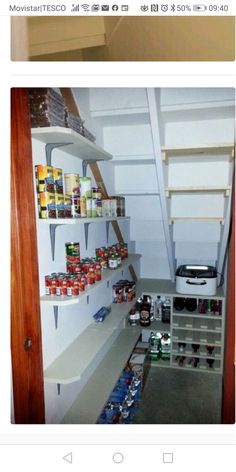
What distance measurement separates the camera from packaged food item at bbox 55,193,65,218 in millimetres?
Answer: 903

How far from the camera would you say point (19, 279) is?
76 cm

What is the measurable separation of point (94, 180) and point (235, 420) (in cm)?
122

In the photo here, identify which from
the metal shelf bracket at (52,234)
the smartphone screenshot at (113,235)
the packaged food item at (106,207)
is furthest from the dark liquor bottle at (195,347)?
Answer: the metal shelf bracket at (52,234)

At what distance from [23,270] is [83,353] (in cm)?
54

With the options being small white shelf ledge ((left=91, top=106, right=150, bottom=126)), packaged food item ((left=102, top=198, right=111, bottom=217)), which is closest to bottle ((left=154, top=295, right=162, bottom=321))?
packaged food item ((left=102, top=198, right=111, bottom=217))

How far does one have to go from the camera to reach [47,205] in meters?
0.87

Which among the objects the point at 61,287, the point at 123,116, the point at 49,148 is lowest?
the point at 61,287

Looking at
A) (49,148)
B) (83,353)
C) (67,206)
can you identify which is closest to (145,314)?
(83,353)

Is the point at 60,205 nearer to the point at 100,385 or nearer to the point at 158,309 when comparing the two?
the point at 100,385

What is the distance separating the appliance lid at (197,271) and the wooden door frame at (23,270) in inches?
51.5

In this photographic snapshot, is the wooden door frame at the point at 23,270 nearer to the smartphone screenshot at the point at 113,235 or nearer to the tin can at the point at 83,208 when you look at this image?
the smartphone screenshot at the point at 113,235

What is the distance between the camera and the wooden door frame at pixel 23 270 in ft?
2.38
